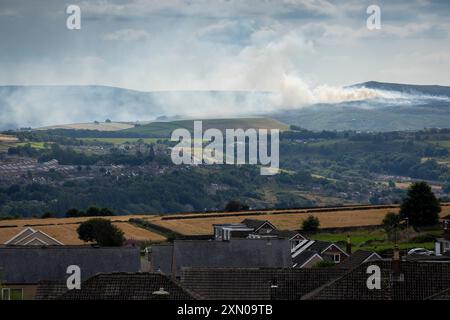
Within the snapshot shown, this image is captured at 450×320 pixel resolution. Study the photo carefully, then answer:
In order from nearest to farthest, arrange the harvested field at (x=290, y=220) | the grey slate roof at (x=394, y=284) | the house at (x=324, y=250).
A: the grey slate roof at (x=394, y=284)
the house at (x=324, y=250)
the harvested field at (x=290, y=220)

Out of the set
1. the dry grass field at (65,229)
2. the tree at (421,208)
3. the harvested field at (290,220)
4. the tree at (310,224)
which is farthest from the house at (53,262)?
the tree at (421,208)

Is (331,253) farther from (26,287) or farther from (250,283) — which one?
(250,283)

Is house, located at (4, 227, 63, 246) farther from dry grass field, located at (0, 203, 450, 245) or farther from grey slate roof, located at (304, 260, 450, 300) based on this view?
grey slate roof, located at (304, 260, 450, 300)

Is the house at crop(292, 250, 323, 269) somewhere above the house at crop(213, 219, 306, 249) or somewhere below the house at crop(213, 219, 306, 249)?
below

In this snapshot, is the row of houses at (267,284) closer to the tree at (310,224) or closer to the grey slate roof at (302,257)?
the grey slate roof at (302,257)

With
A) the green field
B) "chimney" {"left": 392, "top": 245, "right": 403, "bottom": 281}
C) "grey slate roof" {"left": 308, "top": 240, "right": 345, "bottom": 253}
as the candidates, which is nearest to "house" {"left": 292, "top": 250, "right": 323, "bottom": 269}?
"grey slate roof" {"left": 308, "top": 240, "right": 345, "bottom": 253}

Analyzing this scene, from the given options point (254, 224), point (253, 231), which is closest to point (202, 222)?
point (254, 224)

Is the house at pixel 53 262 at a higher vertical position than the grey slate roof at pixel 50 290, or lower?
lower
